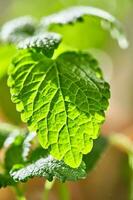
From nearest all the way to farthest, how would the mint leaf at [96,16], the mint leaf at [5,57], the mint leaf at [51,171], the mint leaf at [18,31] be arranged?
the mint leaf at [51,171] < the mint leaf at [96,16] < the mint leaf at [18,31] < the mint leaf at [5,57]

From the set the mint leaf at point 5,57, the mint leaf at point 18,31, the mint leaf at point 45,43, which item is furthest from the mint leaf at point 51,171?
the mint leaf at point 5,57

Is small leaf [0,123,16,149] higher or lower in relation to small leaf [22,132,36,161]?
lower

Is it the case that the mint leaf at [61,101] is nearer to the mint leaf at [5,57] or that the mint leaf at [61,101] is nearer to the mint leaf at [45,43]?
the mint leaf at [45,43]

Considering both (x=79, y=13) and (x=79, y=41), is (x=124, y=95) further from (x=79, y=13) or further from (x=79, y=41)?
(x=79, y=13)

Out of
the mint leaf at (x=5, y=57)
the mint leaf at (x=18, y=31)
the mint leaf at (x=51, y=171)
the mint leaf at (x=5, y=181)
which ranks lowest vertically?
the mint leaf at (x=5, y=181)

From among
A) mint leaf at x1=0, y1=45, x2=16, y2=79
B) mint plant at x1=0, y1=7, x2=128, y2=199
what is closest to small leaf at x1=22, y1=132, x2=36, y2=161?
mint plant at x1=0, y1=7, x2=128, y2=199

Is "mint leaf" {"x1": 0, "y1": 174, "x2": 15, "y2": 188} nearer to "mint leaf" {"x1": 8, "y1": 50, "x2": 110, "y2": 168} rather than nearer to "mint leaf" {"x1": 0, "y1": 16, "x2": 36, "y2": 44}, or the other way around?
"mint leaf" {"x1": 8, "y1": 50, "x2": 110, "y2": 168}

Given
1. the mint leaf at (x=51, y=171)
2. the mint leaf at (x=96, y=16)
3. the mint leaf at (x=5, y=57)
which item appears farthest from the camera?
the mint leaf at (x=5, y=57)

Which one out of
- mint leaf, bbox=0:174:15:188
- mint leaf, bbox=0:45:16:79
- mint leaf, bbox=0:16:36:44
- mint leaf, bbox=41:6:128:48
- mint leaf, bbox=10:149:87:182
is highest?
mint leaf, bbox=41:6:128:48
